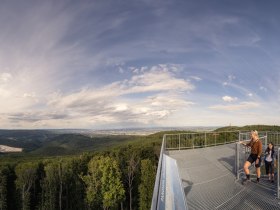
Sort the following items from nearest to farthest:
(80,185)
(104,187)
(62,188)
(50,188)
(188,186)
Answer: (188,186)
(104,187)
(50,188)
(80,185)
(62,188)

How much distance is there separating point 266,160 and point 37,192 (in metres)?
56.4

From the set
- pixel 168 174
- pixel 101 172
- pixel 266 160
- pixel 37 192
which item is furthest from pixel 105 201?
pixel 168 174

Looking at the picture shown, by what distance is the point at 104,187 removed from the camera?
156 ft

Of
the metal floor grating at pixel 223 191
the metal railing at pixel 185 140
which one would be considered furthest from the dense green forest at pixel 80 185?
the metal floor grating at pixel 223 191

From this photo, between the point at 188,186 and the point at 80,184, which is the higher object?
the point at 188,186

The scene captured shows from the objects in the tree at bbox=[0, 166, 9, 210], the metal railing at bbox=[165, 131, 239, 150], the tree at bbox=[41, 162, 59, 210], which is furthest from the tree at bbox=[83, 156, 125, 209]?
the metal railing at bbox=[165, 131, 239, 150]

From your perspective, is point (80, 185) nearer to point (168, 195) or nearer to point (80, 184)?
point (80, 184)

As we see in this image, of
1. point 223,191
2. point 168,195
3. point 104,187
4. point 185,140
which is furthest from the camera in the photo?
point 104,187

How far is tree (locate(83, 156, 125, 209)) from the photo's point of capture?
153 feet

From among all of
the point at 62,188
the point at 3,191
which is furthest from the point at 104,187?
the point at 3,191

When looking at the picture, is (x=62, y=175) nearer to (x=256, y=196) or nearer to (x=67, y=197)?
(x=67, y=197)

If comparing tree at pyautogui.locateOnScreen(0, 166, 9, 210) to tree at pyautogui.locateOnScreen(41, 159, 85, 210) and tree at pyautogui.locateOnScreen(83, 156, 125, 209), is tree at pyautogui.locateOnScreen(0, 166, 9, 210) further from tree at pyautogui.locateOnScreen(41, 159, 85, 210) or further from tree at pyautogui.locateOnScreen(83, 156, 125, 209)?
tree at pyautogui.locateOnScreen(83, 156, 125, 209)

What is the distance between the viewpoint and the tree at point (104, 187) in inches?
1832

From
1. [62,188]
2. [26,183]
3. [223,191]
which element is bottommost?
[62,188]
